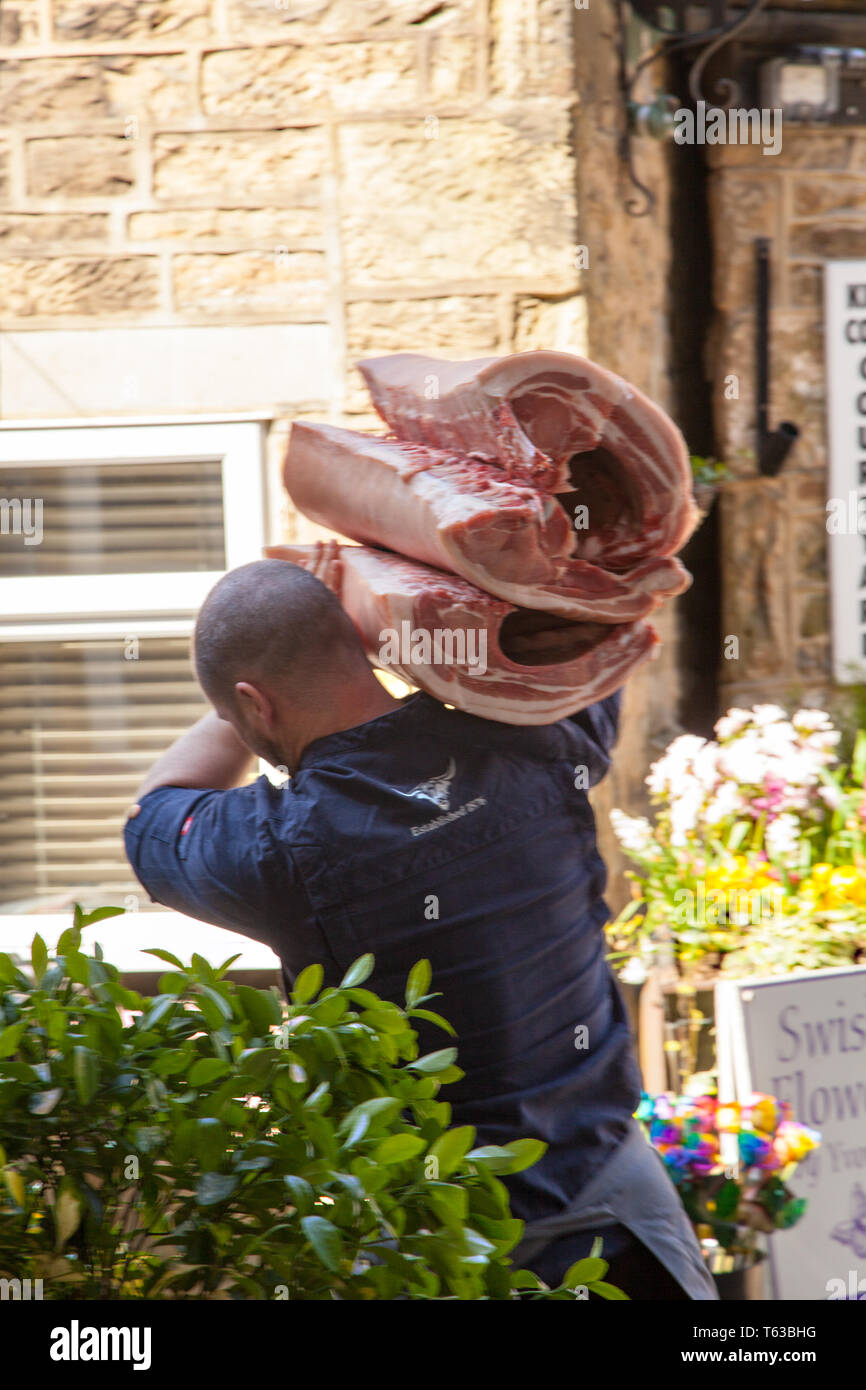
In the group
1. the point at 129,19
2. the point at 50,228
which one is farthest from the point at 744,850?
the point at 129,19

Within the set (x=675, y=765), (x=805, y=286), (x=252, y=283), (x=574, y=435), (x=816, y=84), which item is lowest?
(x=675, y=765)

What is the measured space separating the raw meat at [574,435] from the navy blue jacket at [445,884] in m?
0.31

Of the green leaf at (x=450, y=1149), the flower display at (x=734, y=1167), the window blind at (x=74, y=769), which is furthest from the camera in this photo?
the window blind at (x=74, y=769)

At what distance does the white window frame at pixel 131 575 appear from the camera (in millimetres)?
2969

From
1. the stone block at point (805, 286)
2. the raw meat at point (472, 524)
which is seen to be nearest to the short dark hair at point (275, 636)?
the raw meat at point (472, 524)

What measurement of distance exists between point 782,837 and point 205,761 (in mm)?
1864

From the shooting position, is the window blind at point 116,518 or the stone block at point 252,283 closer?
the stone block at point 252,283

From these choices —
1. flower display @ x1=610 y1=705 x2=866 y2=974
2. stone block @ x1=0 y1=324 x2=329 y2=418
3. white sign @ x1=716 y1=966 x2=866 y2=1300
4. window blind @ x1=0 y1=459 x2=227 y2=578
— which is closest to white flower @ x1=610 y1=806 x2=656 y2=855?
flower display @ x1=610 y1=705 x2=866 y2=974

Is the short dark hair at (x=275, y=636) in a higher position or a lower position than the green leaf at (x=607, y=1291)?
higher

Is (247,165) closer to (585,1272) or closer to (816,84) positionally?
(816,84)

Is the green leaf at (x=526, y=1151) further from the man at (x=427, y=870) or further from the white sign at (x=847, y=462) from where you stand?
the white sign at (x=847, y=462)

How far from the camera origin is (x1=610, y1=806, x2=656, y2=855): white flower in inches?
127

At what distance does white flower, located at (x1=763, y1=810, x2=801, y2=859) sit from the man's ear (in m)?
1.91

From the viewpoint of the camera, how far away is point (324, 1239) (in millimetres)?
Result: 920
